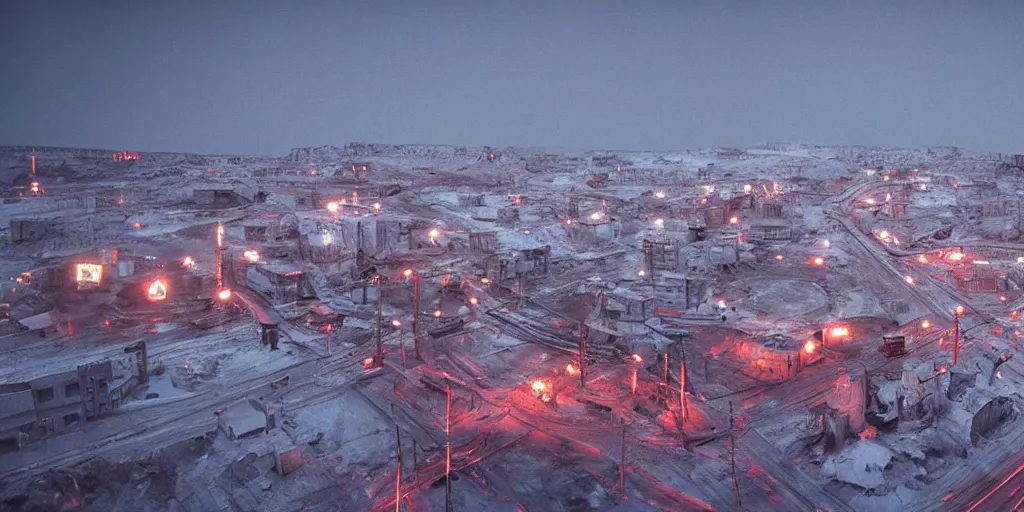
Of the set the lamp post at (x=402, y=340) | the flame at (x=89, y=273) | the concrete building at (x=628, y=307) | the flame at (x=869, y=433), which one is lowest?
the flame at (x=869, y=433)

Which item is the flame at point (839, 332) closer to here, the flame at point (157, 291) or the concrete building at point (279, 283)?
the concrete building at point (279, 283)

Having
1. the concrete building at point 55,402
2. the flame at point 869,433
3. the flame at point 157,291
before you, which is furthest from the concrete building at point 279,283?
the flame at point 869,433

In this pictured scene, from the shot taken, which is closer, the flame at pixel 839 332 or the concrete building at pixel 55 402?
the concrete building at pixel 55 402

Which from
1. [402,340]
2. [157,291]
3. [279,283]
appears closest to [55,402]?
[402,340]

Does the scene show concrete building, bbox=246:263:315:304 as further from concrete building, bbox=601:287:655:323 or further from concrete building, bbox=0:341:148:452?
concrete building, bbox=601:287:655:323

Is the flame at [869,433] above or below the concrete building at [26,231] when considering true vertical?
below

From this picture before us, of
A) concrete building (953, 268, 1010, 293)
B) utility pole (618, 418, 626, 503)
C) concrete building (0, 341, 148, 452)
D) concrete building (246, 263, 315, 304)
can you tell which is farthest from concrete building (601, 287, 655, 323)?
concrete building (0, 341, 148, 452)

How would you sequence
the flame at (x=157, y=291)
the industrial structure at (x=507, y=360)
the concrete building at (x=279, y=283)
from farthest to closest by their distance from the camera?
the concrete building at (x=279, y=283) < the flame at (x=157, y=291) < the industrial structure at (x=507, y=360)

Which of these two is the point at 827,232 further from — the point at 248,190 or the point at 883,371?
the point at 248,190
